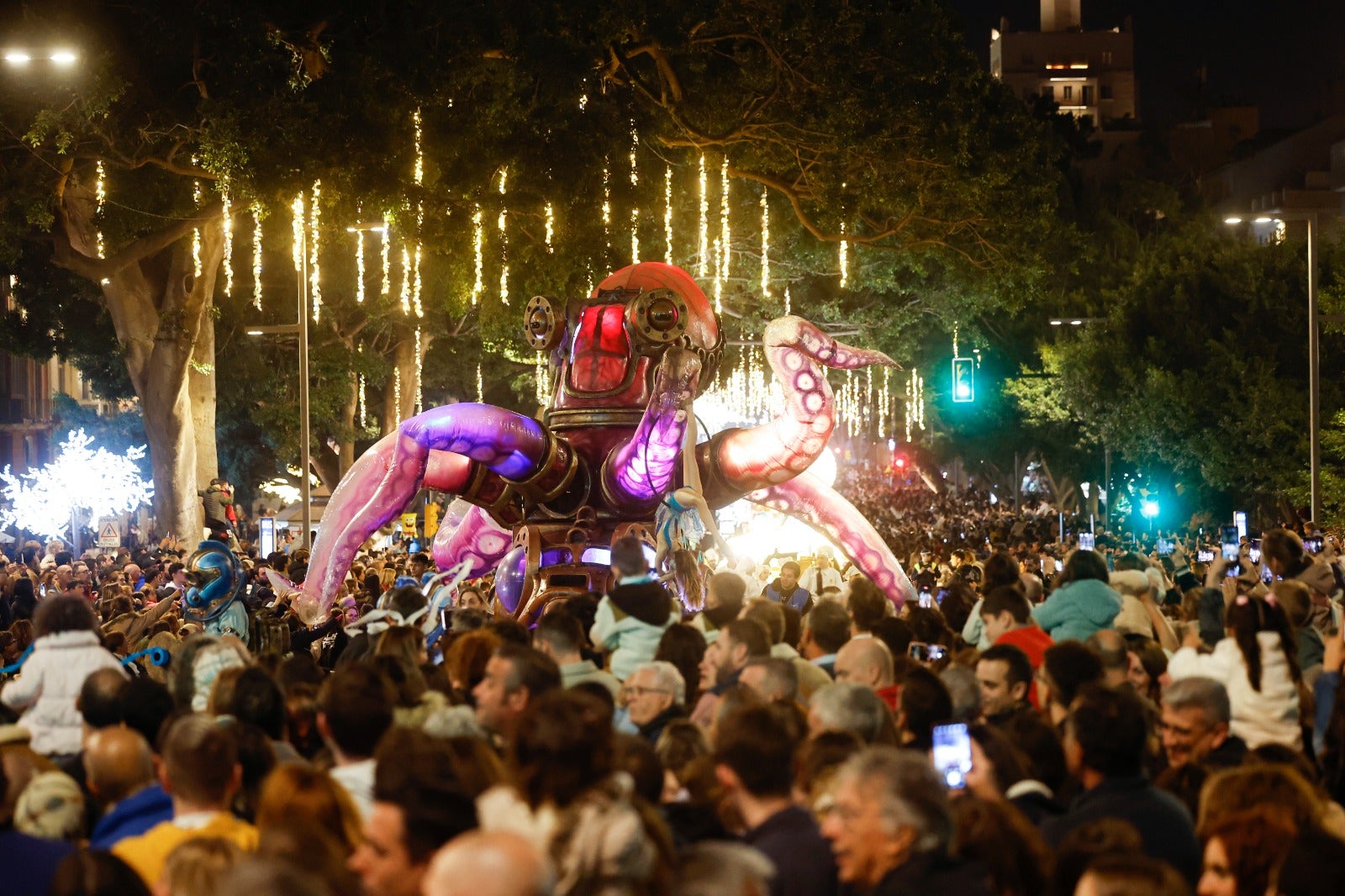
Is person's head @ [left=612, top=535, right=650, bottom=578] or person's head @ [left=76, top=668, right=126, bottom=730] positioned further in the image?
person's head @ [left=612, top=535, right=650, bottom=578]

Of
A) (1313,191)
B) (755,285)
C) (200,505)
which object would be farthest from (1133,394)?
(1313,191)

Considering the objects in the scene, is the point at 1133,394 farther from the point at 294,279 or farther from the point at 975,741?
the point at 975,741

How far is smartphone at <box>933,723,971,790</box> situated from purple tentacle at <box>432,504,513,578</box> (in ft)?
46.0

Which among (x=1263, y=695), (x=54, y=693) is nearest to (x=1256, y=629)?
(x=1263, y=695)

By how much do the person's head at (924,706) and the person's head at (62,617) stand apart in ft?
13.2

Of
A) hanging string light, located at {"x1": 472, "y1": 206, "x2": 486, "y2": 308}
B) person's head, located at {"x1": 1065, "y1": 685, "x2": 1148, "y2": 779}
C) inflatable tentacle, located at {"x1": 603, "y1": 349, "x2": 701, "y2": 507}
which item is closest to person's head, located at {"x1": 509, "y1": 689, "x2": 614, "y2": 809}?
person's head, located at {"x1": 1065, "y1": 685, "x2": 1148, "y2": 779}

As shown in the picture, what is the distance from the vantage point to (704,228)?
1022 inches

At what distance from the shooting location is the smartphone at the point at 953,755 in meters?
6.16

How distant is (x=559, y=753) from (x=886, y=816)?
39.4 inches

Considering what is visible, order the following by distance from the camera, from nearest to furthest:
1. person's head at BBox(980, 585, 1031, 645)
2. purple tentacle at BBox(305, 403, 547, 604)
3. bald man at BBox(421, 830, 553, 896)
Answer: bald man at BBox(421, 830, 553, 896), person's head at BBox(980, 585, 1031, 645), purple tentacle at BBox(305, 403, 547, 604)

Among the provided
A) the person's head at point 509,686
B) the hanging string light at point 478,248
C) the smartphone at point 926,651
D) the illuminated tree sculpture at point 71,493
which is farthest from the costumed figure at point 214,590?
the illuminated tree sculpture at point 71,493

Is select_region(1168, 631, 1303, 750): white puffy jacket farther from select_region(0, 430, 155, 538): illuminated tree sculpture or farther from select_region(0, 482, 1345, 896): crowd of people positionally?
select_region(0, 430, 155, 538): illuminated tree sculpture

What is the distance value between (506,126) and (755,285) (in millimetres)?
17907

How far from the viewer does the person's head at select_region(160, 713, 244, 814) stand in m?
5.78
